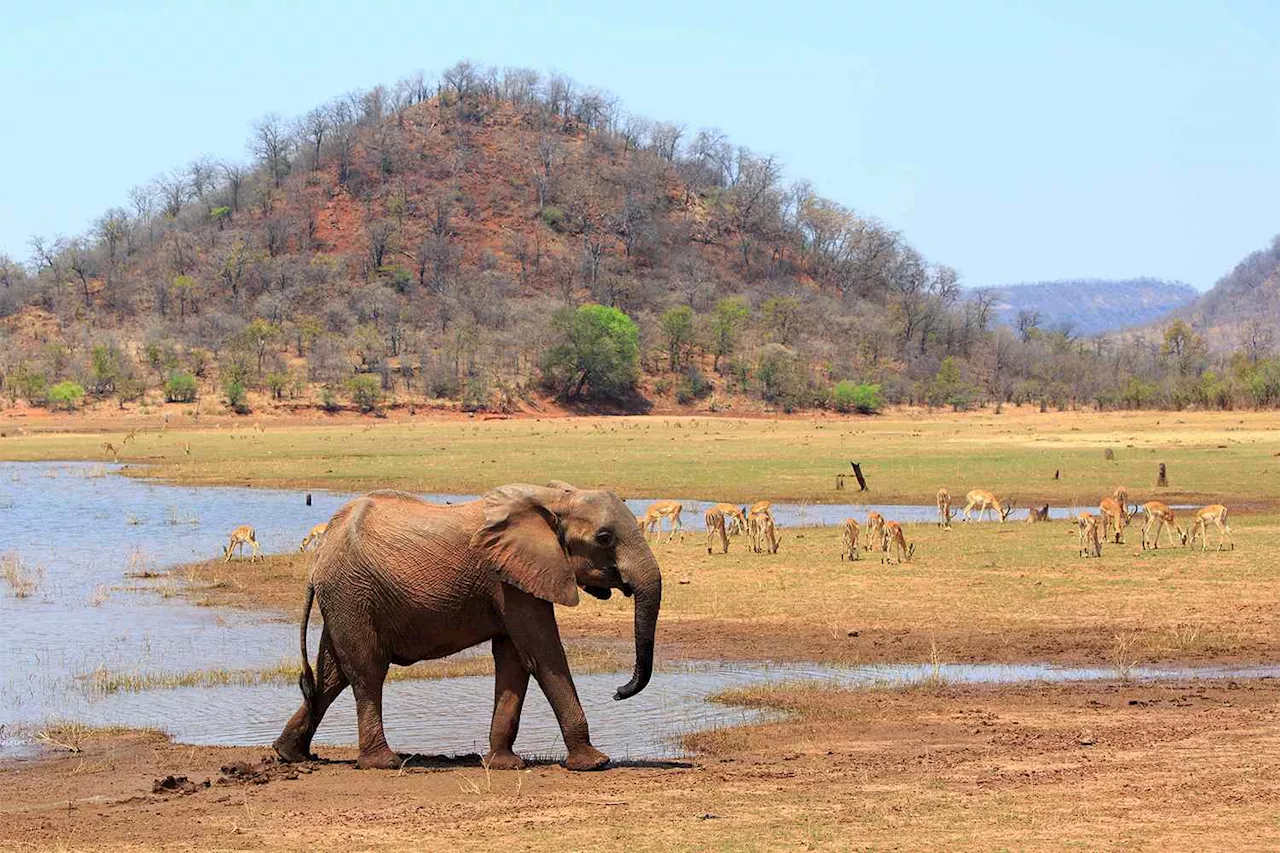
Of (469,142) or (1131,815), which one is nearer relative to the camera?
(1131,815)

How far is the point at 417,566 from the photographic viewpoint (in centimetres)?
1274

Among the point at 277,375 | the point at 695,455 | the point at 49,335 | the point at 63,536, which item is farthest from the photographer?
Result: the point at 49,335

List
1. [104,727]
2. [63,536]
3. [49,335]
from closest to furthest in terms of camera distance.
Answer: [104,727] → [63,536] → [49,335]

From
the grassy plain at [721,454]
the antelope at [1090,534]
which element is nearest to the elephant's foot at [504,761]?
the antelope at [1090,534]

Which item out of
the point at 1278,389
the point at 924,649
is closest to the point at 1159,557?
the point at 924,649

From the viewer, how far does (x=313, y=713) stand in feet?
43.0

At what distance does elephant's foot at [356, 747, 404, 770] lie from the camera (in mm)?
12805

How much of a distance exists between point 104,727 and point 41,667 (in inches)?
166

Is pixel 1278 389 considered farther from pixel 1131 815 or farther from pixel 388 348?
pixel 1131 815

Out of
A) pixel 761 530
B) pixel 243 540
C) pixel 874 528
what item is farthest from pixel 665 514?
pixel 243 540

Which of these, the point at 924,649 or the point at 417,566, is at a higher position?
the point at 417,566

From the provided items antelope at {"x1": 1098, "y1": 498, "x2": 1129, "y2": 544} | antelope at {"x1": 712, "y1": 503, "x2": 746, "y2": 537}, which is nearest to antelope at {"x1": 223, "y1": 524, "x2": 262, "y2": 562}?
antelope at {"x1": 712, "y1": 503, "x2": 746, "y2": 537}

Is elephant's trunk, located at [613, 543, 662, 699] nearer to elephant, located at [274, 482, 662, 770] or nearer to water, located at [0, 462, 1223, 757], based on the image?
elephant, located at [274, 482, 662, 770]

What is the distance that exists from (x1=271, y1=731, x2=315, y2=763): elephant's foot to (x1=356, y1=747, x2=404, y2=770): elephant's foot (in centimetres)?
62
